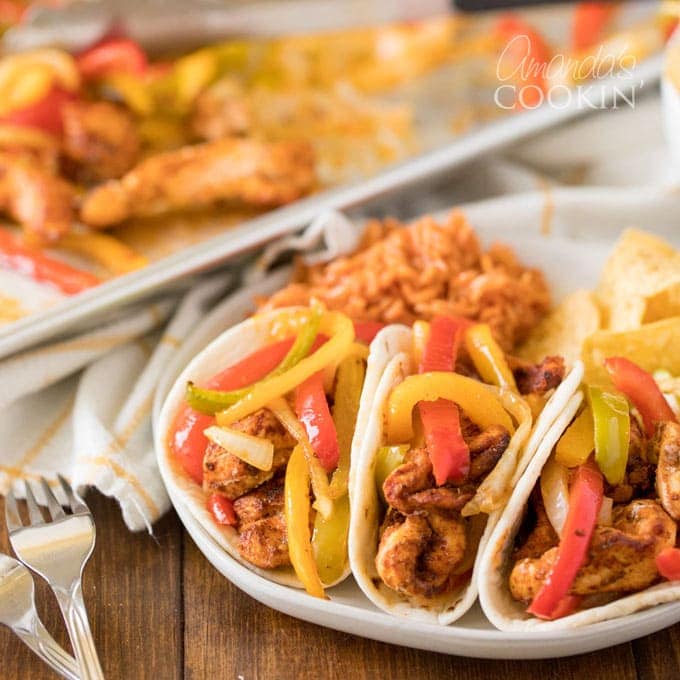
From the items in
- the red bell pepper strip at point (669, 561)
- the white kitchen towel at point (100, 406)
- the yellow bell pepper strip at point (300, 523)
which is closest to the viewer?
the red bell pepper strip at point (669, 561)

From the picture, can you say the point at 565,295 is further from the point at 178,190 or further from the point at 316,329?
the point at 178,190

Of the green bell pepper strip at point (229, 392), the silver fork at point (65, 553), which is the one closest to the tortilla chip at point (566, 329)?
the green bell pepper strip at point (229, 392)

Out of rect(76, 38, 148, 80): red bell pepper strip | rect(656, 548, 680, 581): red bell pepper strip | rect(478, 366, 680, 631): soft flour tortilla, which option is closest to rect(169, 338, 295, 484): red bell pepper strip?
rect(478, 366, 680, 631): soft flour tortilla

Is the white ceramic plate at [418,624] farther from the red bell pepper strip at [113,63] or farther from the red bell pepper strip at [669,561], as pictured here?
the red bell pepper strip at [113,63]

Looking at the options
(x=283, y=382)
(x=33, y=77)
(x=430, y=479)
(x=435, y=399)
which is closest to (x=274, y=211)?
(x=33, y=77)

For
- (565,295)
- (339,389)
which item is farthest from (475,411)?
(565,295)

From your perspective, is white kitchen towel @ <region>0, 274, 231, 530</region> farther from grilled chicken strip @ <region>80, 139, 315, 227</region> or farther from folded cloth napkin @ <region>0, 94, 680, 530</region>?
grilled chicken strip @ <region>80, 139, 315, 227</region>
